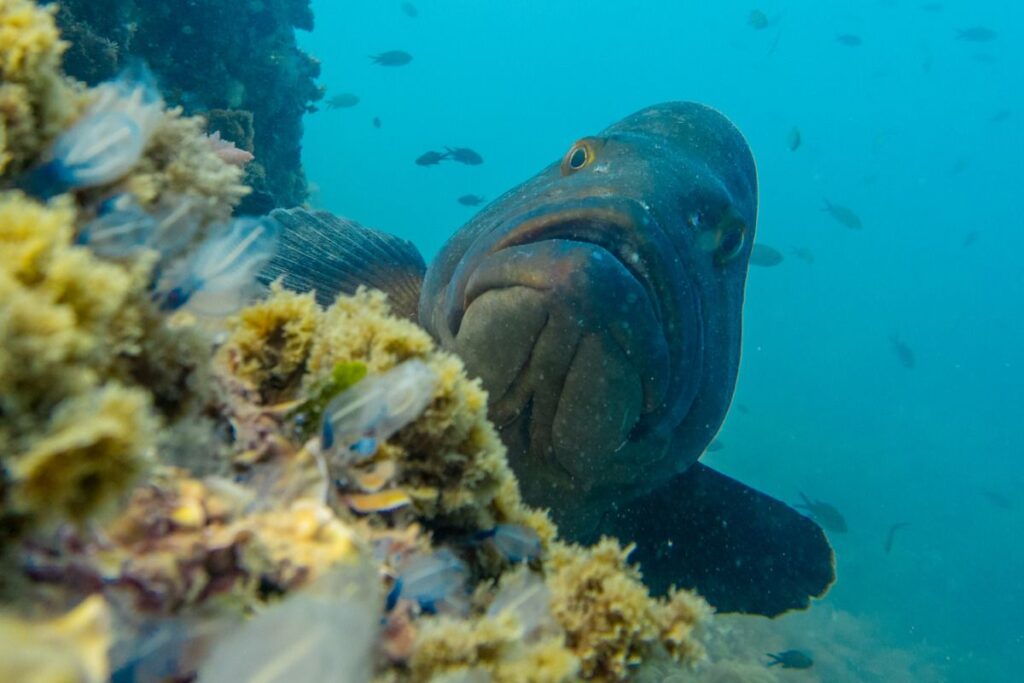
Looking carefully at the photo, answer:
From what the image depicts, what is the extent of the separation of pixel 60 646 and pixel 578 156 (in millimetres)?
4013

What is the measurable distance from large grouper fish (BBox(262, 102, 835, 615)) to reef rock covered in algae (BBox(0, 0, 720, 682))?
4.64ft

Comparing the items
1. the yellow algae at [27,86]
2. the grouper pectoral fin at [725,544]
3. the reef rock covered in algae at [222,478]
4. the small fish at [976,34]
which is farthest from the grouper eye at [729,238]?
the small fish at [976,34]

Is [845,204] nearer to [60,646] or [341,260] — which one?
[341,260]

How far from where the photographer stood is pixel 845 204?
10331 cm

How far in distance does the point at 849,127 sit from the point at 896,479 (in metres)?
98.3

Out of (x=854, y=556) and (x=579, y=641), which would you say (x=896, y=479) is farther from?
(x=579, y=641)

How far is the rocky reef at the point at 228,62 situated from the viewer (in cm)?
611

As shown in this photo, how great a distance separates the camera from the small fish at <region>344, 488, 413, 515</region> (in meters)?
1.50

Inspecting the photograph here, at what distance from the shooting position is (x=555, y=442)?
3.63m

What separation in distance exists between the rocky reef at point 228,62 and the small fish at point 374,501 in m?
5.14

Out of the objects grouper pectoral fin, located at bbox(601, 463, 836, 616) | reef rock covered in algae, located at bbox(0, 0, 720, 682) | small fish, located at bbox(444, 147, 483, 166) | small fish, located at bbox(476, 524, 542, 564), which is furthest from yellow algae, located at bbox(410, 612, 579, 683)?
small fish, located at bbox(444, 147, 483, 166)

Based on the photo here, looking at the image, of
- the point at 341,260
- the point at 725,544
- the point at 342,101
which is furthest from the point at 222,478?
the point at 342,101

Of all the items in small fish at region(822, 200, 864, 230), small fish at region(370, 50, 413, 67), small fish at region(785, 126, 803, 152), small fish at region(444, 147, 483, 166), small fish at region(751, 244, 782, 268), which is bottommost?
small fish at region(444, 147, 483, 166)

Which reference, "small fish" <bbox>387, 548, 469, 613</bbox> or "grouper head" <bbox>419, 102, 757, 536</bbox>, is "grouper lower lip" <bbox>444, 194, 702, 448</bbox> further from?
"small fish" <bbox>387, 548, 469, 613</bbox>
